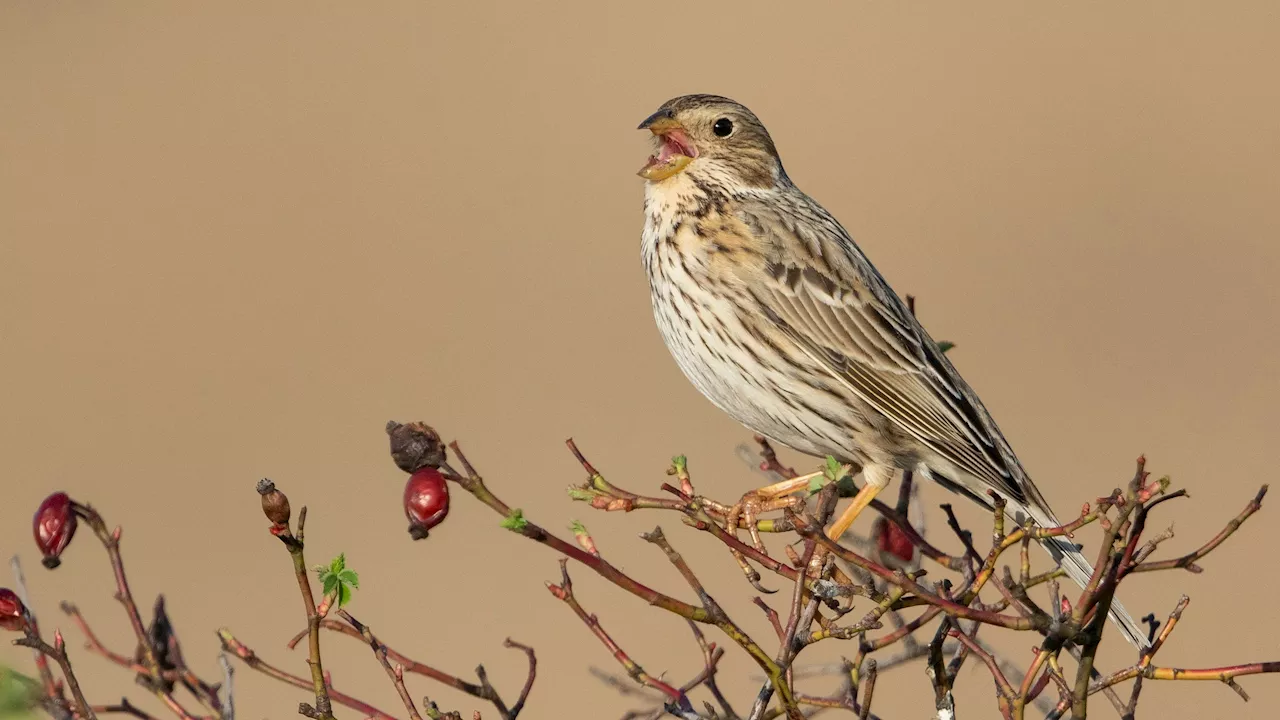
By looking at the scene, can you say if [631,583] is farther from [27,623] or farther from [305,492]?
[305,492]

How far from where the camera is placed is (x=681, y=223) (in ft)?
19.0

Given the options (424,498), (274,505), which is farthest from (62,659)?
(424,498)

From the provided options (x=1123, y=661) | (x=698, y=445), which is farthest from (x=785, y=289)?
(x=698, y=445)

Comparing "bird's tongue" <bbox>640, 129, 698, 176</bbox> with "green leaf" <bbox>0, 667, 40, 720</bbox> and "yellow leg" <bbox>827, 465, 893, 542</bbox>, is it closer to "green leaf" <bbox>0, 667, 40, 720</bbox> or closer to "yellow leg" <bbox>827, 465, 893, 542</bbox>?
"yellow leg" <bbox>827, 465, 893, 542</bbox>

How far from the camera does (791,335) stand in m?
5.68

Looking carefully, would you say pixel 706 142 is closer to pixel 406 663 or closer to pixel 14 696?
pixel 406 663

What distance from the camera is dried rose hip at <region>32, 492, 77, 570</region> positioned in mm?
3246

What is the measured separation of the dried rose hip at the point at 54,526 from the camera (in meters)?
3.25

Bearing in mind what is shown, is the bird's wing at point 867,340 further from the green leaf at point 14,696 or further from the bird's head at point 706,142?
the green leaf at point 14,696

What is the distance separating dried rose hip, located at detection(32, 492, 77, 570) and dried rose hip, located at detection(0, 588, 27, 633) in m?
0.27

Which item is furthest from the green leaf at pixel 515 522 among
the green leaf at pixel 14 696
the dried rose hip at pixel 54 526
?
the dried rose hip at pixel 54 526

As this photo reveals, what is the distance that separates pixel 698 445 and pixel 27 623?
10530 mm

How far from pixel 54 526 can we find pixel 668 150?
333 cm

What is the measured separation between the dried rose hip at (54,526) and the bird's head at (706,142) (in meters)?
3.04
